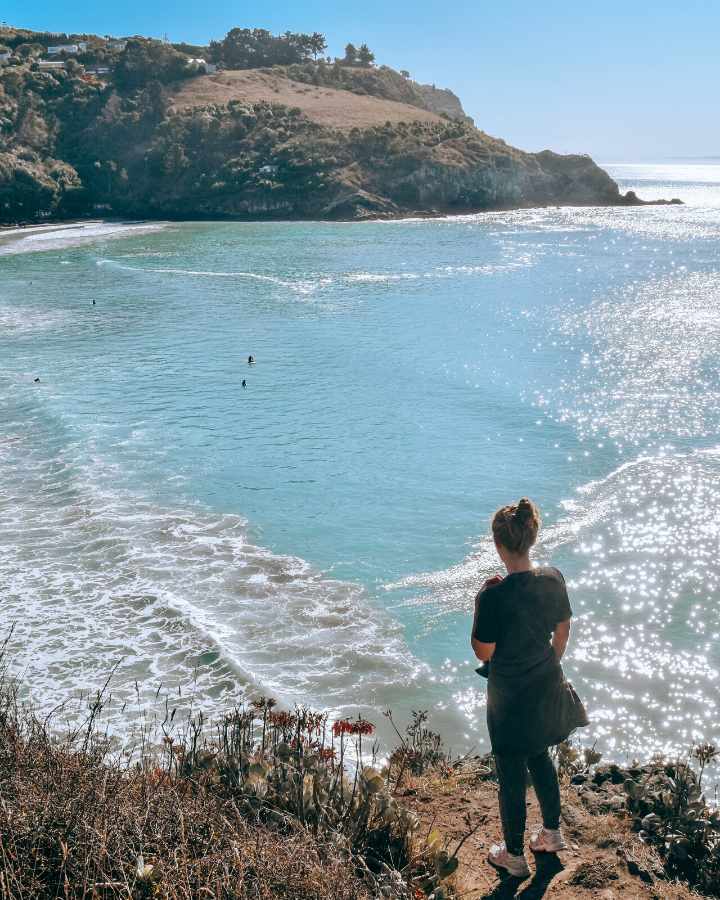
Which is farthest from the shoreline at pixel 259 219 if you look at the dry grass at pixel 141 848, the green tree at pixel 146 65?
the dry grass at pixel 141 848

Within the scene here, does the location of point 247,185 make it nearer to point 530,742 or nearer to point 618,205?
point 618,205

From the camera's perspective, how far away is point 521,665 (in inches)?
133

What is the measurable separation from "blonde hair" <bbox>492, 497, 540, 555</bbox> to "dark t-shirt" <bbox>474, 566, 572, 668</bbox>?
147mm

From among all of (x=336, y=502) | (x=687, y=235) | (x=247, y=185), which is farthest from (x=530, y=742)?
(x=247, y=185)

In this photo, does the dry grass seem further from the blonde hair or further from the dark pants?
the blonde hair

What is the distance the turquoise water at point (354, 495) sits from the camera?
698 centimetres

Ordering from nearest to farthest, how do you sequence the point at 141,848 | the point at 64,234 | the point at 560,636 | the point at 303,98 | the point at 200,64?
1. the point at 141,848
2. the point at 560,636
3. the point at 64,234
4. the point at 303,98
5. the point at 200,64

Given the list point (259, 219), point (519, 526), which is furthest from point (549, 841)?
point (259, 219)

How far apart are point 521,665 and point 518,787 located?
71cm

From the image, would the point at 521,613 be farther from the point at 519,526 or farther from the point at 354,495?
the point at 354,495

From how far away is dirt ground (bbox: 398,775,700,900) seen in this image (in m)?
3.47

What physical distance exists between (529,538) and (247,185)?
93249mm

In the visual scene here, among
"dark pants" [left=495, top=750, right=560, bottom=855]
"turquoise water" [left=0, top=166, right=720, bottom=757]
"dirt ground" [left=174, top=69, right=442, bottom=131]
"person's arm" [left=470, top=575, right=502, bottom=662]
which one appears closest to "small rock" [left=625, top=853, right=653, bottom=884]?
"dark pants" [left=495, top=750, right=560, bottom=855]

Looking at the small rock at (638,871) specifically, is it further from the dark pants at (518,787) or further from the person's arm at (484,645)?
the person's arm at (484,645)
